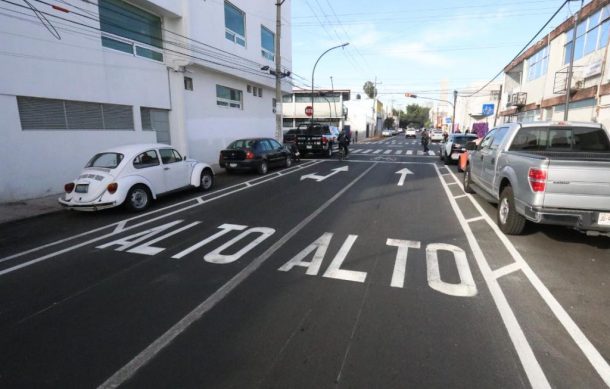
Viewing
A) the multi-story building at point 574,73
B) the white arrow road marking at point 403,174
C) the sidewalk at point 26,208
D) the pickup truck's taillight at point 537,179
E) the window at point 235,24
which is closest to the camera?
the pickup truck's taillight at point 537,179

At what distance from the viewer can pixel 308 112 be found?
49.8m

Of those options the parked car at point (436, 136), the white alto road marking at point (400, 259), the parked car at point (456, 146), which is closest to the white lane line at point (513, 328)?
the white alto road marking at point (400, 259)

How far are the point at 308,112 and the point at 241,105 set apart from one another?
96.0 feet

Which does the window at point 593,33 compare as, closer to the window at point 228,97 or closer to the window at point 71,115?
the window at point 228,97

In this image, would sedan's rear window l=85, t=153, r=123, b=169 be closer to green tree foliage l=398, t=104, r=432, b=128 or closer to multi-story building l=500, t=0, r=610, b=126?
multi-story building l=500, t=0, r=610, b=126

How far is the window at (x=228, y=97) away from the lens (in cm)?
1908

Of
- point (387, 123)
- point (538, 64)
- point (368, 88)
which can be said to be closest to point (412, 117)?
point (387, 123)

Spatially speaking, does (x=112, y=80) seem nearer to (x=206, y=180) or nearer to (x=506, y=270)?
(x=206, y=180)

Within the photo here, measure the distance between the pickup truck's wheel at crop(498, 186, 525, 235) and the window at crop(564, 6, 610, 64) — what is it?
14.7 m

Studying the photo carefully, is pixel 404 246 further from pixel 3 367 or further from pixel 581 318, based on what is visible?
pixel 3 367

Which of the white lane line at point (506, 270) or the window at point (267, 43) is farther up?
the window at point (267, 43)

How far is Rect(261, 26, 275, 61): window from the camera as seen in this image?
888 inches

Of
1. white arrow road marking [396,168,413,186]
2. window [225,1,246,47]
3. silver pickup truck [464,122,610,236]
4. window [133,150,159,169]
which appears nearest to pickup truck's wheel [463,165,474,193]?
silver pickup truck [464,122,610,236]

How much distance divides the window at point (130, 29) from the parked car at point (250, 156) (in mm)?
5049
